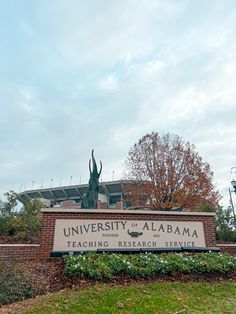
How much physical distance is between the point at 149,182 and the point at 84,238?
48.7 ft

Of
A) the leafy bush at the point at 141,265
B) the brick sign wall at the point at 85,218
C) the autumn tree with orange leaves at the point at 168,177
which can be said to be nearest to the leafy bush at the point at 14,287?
the leafy bush at the point at 141,265

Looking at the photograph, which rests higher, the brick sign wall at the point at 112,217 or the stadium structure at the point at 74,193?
the stadium structure at the point at 74,193

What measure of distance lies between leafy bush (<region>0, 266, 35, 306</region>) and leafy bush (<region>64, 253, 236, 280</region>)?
89cm

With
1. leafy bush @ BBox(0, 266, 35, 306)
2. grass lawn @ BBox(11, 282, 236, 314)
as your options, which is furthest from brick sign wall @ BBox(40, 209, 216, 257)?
grass lawn @ BBox(11, 282, 236, 314)

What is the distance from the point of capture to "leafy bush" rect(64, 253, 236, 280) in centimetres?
617

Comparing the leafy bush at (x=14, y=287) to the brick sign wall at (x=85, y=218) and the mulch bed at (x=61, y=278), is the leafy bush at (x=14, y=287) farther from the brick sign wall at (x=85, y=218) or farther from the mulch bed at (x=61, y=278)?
the brick sign wall at (x=85, y=218)

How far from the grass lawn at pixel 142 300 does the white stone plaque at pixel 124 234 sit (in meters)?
3.00

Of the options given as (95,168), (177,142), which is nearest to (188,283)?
(95,168)

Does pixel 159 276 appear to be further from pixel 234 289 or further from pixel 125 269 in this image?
pixel 234 289

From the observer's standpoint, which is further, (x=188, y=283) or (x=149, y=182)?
(x=149, y=182)

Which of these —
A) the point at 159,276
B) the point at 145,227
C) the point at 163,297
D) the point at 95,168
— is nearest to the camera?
the point at 163,297

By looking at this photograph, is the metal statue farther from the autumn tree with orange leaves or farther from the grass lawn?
the autumn tree with orange leaves

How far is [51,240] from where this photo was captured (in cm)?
852

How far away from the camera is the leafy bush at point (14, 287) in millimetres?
5255
